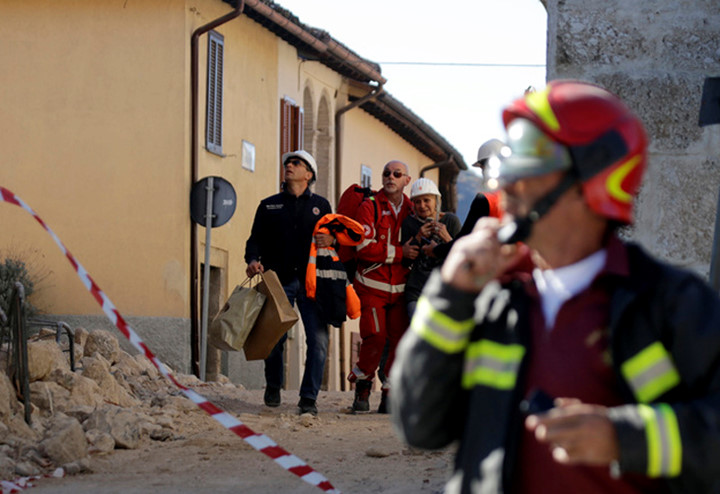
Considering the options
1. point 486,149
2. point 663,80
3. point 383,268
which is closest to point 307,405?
point 383,268

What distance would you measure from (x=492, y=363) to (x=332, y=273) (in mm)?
8617

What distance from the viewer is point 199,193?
1909 centimetres

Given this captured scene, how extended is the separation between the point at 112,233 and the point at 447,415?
18103 millimetres

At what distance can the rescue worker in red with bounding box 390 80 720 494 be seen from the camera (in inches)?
91.4

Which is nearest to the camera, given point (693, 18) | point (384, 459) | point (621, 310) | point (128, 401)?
point (621, 310)

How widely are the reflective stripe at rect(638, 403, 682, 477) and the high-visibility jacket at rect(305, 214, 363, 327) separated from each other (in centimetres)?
875

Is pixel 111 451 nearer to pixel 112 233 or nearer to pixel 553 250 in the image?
pixel 553 250

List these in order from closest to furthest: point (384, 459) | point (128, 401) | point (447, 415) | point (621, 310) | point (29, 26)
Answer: point (621, 310), point (447, 415), point (384, 459), point (128, 401), point (29, 26)

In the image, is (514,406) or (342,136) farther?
(342,136)

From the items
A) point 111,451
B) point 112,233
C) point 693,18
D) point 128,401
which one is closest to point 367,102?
point 112,233

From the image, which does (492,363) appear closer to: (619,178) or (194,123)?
(619,178)

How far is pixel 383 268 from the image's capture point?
11.3 metres

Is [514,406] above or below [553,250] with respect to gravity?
below

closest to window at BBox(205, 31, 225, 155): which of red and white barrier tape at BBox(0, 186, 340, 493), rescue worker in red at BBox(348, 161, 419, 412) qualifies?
rescue worker in red at BBox(348, 161, 419, 412)
